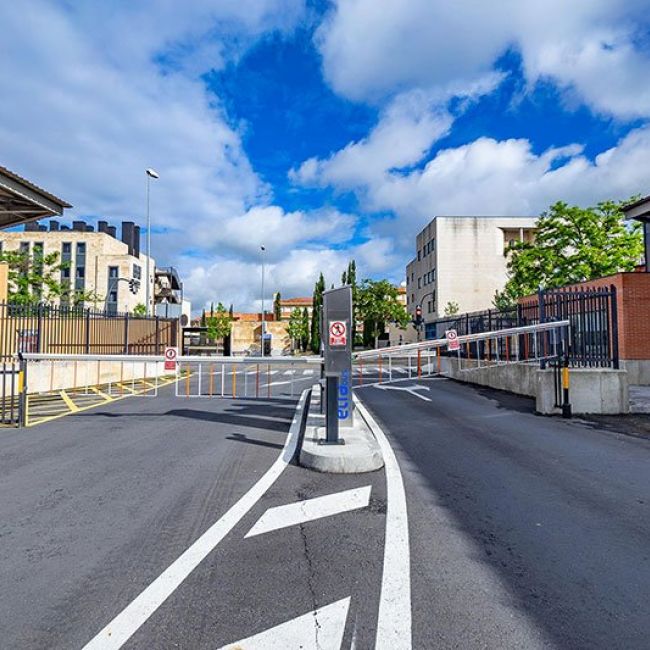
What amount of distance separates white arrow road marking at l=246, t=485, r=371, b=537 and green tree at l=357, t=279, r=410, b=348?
53908mm

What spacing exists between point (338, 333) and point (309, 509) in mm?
2627

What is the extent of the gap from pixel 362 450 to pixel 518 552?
7.98ft

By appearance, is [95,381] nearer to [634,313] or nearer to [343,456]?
[343,456]

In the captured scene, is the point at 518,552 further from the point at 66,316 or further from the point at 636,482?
the point at 66,316

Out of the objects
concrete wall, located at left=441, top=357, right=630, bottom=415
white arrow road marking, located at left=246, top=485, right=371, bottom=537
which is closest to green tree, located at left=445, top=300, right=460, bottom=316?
concrete wall, located at left=441, top=357, right=630, bottom=415

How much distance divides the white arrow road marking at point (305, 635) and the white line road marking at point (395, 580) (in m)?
0.22

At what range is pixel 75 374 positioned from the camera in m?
15.2

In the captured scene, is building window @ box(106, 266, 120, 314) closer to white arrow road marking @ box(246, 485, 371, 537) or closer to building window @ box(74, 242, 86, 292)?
building window @ box(74, 242, 86, 292)

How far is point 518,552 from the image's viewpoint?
325 cm

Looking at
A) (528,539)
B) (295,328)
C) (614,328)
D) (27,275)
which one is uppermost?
(27,275)

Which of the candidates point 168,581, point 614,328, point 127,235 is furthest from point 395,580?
point 127,235

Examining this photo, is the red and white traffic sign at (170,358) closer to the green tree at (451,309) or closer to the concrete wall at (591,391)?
the concrete wall at (591,391)

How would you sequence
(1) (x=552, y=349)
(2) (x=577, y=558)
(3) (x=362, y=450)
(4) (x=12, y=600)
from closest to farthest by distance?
(4) (x=12, y=600) < (2) (x=577, y=558) < (3) (x=362, y=450) < (1) (x=552, y=349)

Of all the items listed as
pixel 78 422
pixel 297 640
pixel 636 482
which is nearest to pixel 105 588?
pixel 297 640
